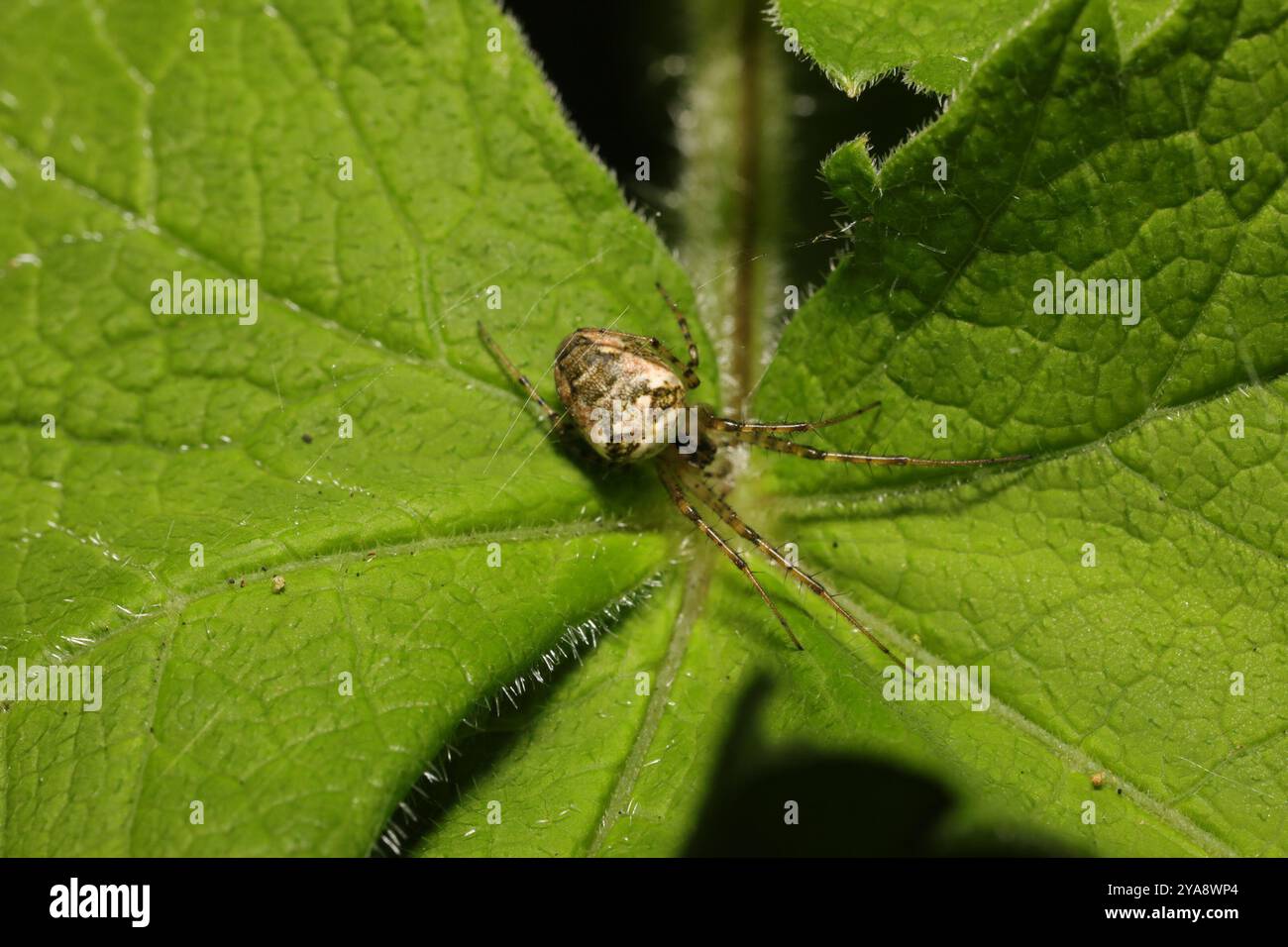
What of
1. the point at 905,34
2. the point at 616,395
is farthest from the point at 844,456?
the point at 905,34

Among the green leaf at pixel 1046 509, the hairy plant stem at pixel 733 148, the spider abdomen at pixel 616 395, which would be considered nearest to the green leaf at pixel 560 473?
the green leaf at pixel 1046 509

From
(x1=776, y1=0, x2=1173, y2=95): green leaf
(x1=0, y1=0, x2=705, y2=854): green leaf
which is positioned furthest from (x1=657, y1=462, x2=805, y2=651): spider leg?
(x1=776, y1=0, x2=1173, y2=95): green leaf

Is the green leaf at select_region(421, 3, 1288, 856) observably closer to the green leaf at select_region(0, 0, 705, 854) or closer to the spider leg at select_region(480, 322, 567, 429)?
the green leaf at select_region(0, 0, 705, 854)

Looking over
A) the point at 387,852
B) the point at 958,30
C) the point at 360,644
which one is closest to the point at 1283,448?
the point at 958,30

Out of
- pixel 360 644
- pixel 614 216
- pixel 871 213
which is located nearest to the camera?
pixel 360 644

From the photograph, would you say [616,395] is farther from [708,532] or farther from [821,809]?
[821,809]

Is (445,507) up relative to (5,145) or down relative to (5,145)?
down

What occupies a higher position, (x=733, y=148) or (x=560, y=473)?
(x=733, y=148)
